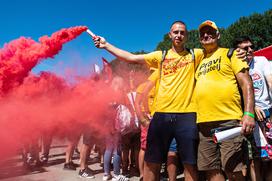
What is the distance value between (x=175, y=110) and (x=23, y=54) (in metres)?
3.68

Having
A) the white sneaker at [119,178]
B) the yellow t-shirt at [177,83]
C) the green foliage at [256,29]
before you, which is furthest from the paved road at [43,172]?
the green foliage at [256,29]

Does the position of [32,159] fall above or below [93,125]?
below

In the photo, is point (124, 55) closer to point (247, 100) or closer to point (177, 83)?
point (177, 83)

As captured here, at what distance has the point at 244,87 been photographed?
10.3 feet

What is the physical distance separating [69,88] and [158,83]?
3545 mm

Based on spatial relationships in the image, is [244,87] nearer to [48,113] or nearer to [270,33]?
[48,113]

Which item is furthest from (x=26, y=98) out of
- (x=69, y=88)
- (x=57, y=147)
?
(x=57, y=147)

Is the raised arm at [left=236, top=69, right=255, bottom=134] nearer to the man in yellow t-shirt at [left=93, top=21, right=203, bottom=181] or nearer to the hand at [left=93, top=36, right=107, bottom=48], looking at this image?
the man in yellow t-shirt at [left=93, top=21, right=203, bottom=181]

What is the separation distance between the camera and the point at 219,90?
3240mm

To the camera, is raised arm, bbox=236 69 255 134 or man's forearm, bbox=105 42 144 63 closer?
raised arm, bbox=236 69 255 134

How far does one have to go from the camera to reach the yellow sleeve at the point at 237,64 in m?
3.16

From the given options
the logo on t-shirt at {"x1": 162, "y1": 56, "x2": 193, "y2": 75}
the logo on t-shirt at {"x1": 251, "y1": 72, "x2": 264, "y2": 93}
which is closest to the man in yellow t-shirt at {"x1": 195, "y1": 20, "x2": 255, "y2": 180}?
the logo on t-shirt at {"x1": 162, "y1": 56, "x2": 193, "y2": 75}

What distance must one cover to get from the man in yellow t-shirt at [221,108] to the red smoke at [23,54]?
3.09 m

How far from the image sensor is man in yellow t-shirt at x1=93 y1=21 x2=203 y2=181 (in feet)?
11.2
